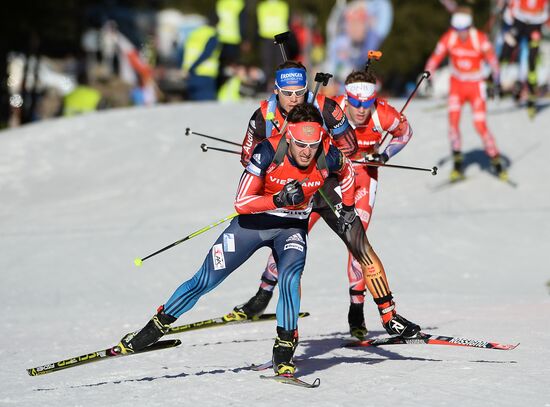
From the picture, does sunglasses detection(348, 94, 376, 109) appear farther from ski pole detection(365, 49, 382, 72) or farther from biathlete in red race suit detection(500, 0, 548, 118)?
biathlete in red race suit detection(500, 0, 548, 118)

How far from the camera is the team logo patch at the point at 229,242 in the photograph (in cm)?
759

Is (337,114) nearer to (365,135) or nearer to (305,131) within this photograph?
(365,135)

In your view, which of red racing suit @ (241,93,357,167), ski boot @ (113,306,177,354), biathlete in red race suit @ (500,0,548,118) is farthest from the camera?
biathlete in red race suit @ (500,0,548,118)

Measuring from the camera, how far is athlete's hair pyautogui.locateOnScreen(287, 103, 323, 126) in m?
7.39

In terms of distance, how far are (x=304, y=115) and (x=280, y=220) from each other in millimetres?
791

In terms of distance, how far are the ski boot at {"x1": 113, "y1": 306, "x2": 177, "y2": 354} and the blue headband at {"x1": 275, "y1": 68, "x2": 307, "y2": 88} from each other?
79.3 inches

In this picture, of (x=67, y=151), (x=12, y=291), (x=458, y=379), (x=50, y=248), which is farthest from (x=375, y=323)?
(x=67, y=151)

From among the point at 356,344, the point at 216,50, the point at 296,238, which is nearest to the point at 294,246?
the point at 296,238

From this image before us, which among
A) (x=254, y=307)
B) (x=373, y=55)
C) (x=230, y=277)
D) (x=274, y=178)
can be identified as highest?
(x=373, y=55)

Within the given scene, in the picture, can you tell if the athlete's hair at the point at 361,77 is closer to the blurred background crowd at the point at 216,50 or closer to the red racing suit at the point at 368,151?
the red racing suit at the point at 368,151

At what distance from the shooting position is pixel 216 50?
76.5 feet

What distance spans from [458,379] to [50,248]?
807cm

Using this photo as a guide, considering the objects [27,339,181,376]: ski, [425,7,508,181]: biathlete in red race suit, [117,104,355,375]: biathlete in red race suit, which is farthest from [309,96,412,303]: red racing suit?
[425,7,508,181]: biathlete in red race suit

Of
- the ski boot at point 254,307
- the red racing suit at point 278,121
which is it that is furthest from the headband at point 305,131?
the ski boot at point 254,307
